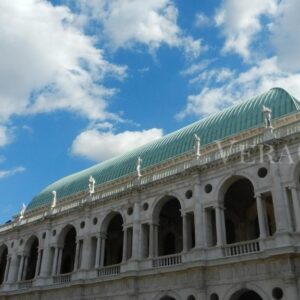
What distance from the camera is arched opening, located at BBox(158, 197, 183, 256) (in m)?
36.5

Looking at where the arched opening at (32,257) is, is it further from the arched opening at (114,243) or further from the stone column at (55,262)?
the arched opening at (114,243)

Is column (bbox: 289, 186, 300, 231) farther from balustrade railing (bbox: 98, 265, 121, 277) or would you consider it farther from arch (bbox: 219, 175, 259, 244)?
balustrade railing (bbox: 98, 265, 121, 277)

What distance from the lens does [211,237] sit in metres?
28.9

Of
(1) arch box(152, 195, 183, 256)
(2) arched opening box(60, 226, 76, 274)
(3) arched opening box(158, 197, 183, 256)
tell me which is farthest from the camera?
(2) arched opening box(60, 226, 76, 274)

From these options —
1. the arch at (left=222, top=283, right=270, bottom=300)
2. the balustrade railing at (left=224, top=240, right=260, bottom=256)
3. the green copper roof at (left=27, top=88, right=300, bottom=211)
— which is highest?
the green copper roof at (left=27, top=88, right=300, bottom=211)

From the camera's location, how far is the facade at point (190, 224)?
25.5m

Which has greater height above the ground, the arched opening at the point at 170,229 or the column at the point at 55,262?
the arched opening at the point at 170,229

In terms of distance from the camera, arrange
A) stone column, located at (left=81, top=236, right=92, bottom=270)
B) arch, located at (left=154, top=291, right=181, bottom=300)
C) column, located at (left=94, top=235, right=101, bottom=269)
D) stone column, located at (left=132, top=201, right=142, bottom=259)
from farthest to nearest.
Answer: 1. stone column, located at (left=81, top=236, right=92, bottom=270)
2. column, located at (left=94, top=235, right=101, bottom=269)
3. stone column, located at (left=132, top=201, right=142, bottom=259)
4. arch, located at (left=154, top=291, right=181, bottom=300)

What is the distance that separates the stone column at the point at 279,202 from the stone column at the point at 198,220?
555 cm

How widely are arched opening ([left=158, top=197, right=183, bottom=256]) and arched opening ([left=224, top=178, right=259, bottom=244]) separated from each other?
16.0ft

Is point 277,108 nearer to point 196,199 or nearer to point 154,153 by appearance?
point 196,199

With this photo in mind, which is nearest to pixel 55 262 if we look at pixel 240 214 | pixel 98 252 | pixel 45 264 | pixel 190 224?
pixel 45 264

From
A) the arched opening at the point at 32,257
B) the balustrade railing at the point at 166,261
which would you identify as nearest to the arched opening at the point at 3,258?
the arched opening at the point at 32,257

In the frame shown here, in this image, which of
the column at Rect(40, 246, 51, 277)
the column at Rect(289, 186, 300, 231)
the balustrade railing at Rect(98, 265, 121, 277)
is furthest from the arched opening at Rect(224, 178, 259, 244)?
the column at Rect(40, 246, 51, 277)
